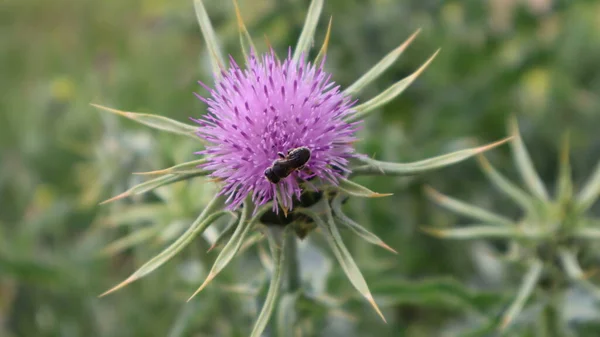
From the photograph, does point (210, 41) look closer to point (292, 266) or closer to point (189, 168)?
point (189, 168)

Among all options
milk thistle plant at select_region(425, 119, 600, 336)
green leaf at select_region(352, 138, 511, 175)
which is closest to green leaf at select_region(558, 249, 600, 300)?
milk thistle plant at select_region(425, 119, 600, 336)

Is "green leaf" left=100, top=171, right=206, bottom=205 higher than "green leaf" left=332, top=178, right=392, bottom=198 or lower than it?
higher

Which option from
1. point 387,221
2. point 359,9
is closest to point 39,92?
point 359,9

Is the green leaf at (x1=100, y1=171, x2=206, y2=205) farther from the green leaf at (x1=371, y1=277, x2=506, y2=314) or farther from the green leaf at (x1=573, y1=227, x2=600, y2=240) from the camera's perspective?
the green leaf at (x1=573, y1=227, x2=600, y2=240)

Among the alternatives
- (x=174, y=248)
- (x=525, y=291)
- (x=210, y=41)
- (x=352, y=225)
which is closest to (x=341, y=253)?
(x=352, y=225)

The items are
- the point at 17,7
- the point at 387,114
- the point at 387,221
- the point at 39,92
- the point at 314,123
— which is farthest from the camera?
the point at 17,7

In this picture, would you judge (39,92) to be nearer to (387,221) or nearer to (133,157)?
(133,157)
